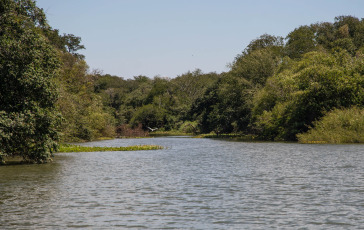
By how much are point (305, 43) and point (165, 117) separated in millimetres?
49629

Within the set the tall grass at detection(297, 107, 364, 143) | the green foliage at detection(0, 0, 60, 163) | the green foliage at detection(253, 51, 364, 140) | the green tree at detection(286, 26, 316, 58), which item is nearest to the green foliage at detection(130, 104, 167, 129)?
the green tree at detection(286, 26, 316, 58)

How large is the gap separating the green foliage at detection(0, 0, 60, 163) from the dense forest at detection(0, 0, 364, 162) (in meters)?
0.07

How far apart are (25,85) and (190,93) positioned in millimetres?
119105

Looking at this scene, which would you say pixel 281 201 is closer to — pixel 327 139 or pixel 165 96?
pixel 327 139

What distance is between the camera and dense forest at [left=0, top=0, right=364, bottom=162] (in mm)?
29266

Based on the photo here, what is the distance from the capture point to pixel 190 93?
14662cm

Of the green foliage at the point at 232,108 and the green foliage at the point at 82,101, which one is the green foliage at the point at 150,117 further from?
the green foliage at the point at 82,101

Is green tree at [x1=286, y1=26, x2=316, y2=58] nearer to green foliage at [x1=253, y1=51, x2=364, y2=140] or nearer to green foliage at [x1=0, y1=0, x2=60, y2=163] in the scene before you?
green foliage at [x1=253, y1=51, x2=364, y2=140]

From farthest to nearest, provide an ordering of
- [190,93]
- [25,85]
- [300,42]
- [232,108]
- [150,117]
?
[190,93], [150,117], [300,42], [232,108], [25,85]

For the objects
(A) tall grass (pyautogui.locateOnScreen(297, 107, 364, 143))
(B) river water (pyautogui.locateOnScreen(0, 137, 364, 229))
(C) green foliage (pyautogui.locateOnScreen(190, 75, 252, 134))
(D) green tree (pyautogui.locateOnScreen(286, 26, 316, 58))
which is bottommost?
(B) river water (pyautogui.locateOnScreen(0, 137, 364, 229))

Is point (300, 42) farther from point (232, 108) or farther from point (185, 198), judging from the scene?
point (185, 198)

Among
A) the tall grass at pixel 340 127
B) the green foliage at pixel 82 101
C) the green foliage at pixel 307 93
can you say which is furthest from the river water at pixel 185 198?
the green foliage at pixel 82 101

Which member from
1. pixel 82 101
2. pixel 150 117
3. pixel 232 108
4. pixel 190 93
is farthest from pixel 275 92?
pixel 190 93

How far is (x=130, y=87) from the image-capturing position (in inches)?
6329
